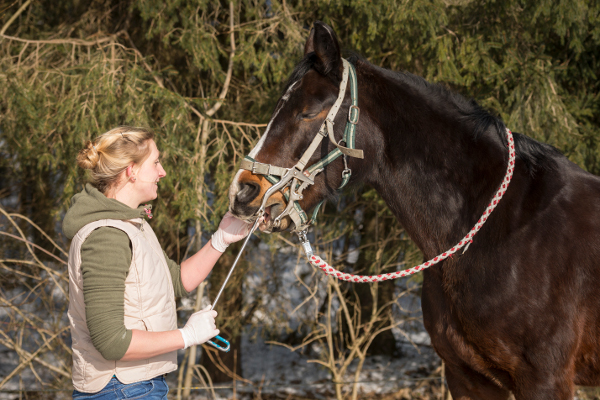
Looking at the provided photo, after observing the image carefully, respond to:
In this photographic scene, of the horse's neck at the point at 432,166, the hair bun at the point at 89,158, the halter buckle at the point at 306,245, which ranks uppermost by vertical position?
the horse's neck at the point at 432,166

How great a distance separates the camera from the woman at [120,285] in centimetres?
Answer: 163

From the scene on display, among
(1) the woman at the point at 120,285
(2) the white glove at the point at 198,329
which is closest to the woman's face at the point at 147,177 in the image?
(1) the woman at the point at 120,285

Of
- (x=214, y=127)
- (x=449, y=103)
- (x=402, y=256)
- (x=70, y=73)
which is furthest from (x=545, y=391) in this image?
(x=70, y=73)

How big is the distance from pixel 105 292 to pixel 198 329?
0.34 m

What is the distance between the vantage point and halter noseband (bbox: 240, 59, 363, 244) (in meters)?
2.05

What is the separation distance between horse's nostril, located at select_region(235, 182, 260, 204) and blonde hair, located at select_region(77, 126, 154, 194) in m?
0.42

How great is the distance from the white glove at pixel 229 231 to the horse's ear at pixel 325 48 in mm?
774

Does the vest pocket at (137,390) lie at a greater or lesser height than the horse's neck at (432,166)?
lesser

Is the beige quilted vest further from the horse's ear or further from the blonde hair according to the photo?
the horse's ear

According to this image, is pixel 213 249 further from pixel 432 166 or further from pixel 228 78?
pixel 228 78

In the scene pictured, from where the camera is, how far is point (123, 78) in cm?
427

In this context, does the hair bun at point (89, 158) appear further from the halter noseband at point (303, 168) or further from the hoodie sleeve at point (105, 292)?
the halter noseband at point (303, 168)

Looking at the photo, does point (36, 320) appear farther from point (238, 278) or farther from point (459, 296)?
point (459, 296)

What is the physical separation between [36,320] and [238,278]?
2035 mm
